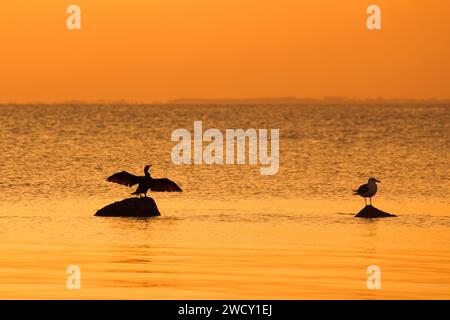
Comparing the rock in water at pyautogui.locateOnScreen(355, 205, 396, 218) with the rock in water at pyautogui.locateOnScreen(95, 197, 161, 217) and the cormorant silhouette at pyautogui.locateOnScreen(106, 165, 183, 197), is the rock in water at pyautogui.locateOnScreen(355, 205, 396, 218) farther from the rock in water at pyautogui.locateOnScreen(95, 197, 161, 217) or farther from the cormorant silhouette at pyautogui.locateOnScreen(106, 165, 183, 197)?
the rock in water at pyautogui.locateOnScreen(95, 197, 161, 217)

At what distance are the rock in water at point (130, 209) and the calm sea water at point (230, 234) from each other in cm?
55

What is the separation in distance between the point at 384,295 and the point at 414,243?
22.8ft

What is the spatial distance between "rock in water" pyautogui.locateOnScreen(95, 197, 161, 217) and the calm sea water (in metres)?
0.55

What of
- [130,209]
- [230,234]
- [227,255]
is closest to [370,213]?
[230,234]

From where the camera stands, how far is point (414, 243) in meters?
26.5

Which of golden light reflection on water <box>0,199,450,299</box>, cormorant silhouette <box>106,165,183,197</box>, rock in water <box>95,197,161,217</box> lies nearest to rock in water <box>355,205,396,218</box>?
golden light reflection on water <box>0,199,450,299</box>

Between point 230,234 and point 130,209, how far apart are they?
431 cm

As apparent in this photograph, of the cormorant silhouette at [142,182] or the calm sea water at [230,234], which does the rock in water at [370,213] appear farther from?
the cormorant silhouette at [142,182]

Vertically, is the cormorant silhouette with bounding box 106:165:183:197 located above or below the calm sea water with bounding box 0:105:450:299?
above

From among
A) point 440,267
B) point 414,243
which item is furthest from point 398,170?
point 440,267

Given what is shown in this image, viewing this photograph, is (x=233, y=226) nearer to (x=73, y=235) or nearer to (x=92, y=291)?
(x=73, y=235)

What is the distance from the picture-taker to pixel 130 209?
31688mm

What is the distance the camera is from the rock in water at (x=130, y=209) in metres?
31.7

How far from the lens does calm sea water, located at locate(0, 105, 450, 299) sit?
67.7ft
